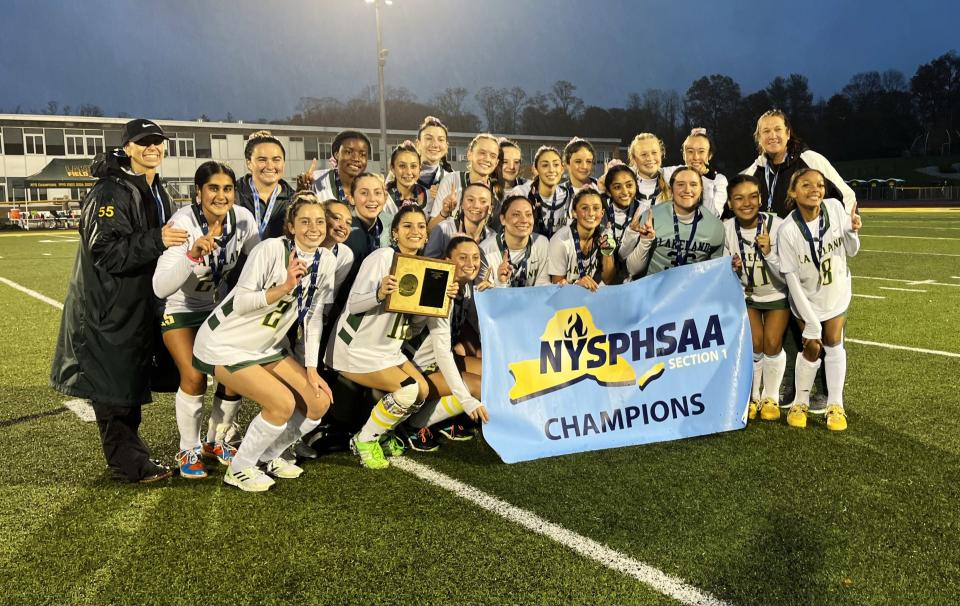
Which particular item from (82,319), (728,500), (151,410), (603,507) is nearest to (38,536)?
(82,319)

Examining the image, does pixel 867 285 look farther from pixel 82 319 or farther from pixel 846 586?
pixel 82 319

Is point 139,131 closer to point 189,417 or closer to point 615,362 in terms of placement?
point 189,417

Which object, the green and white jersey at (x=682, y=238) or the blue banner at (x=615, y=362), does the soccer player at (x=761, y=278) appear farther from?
the blue banner at (x=615, y=362)

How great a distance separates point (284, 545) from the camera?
3340mm

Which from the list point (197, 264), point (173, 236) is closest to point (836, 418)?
point (197, 264)

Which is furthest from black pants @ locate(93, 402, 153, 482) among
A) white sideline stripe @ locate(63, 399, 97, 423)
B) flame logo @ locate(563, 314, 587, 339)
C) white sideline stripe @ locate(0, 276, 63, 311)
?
white sideline stripe @ locate(0, 276, 63, 311)

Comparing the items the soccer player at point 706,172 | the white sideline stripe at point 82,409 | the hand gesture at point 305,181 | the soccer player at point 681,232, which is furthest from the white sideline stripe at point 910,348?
the white sideline stripe at point 82,409

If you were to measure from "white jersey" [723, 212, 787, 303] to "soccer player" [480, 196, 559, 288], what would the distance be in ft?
4.19

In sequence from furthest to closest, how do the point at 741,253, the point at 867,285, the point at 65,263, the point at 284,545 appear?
the point at 65,263 < the point at 867,285 < the point at 741,253 < the point at 284,545

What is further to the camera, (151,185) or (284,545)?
(151,185)

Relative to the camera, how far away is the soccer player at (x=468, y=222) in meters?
4.77

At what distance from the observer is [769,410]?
5.06 m

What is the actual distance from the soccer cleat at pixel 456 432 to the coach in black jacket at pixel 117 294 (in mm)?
1823

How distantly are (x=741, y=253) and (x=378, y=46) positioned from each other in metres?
23.1
